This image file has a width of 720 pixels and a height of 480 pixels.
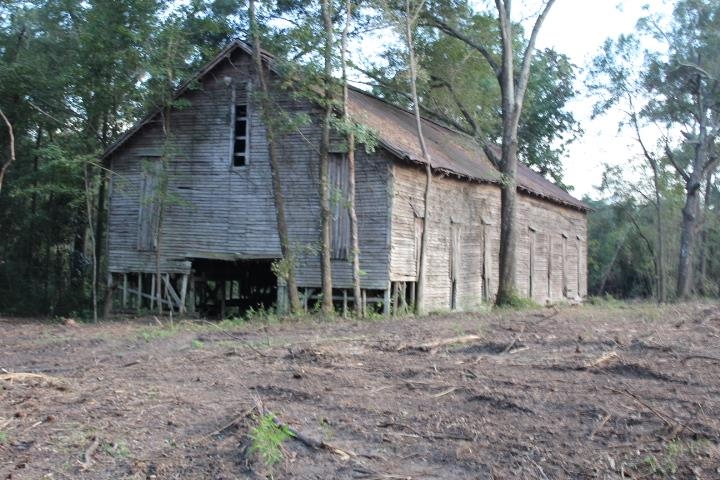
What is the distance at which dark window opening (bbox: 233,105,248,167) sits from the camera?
828 inches

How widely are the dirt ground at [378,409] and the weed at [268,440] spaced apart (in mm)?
19

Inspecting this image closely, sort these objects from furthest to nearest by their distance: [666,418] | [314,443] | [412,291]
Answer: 1. [412,291]
2. [666,418]
3. [314,443]

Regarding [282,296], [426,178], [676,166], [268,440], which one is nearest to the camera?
[268,440]

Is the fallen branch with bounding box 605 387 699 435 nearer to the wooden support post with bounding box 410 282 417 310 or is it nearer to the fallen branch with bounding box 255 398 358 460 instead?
the fallen branch with bounding box 255 398 358 460

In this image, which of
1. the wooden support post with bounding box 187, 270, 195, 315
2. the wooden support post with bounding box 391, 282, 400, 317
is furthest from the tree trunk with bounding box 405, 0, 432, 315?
the wooden support post with bounding box 187, 270, 195, 315

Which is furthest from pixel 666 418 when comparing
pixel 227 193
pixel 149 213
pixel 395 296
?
pixel 149 213

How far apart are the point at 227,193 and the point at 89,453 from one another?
15.6m

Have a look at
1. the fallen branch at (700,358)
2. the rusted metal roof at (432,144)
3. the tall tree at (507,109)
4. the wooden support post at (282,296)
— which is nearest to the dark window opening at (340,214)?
the rusted metal roof at (432,144)

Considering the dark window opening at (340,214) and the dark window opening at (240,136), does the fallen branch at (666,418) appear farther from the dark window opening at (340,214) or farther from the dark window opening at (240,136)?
the dark window opening at (240,136)

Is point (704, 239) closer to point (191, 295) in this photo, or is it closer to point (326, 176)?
point (191, 295)

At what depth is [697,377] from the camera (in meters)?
7.80

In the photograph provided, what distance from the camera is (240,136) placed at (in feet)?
69.3

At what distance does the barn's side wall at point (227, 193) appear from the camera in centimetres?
1923

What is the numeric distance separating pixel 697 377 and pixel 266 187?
1444 cm
